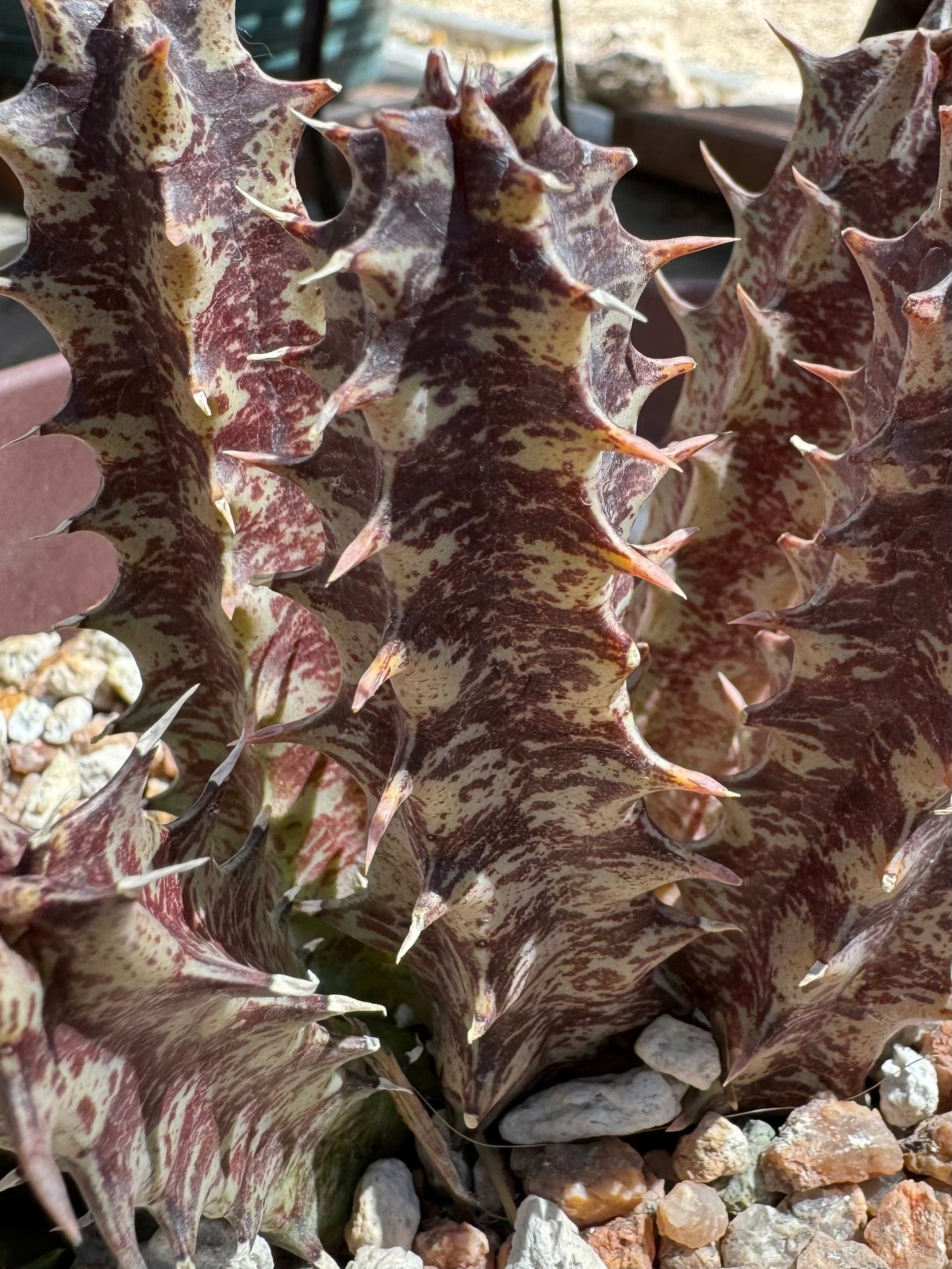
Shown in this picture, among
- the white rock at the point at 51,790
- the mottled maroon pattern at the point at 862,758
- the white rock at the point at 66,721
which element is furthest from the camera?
the white rock at the point at 66,721

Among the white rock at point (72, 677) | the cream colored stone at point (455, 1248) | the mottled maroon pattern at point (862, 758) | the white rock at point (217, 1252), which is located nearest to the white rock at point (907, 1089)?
the mottled maroon pattern at point (862, 758)

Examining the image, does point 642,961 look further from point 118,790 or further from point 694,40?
point 694,40

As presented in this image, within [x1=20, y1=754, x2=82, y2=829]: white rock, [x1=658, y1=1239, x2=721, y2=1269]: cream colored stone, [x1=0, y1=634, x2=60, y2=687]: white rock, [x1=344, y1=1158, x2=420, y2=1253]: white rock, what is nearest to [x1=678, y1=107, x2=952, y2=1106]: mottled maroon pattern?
[x1=658, y1=1239, x2=721, y2=1269]: cream colored stone

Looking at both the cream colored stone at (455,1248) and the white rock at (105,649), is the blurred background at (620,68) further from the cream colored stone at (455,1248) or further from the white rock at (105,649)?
the cream colored stone at (455,1248)

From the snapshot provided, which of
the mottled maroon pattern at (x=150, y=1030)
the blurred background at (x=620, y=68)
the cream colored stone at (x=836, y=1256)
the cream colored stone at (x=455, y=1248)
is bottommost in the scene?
the blurred background at (x=620, y=68)

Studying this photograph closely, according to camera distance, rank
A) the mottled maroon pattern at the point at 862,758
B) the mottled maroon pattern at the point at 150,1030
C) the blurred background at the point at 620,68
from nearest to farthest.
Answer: the mottled maroon pattern at the point at 150,1030 < the mottled maroon pattern at the point at 862,758 < the blurred background at the point at 620,68

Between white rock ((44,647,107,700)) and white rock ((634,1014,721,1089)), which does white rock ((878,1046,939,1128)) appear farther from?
white rock ((44,647,107,700))
